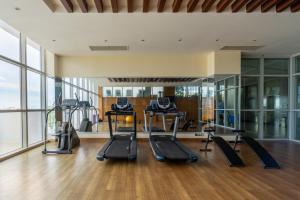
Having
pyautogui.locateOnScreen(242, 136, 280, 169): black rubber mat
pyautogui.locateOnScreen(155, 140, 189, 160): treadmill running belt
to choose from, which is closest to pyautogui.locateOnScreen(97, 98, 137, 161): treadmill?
pyautogui.locateOnScreen(155, 140, 189, 160): treadmill running belt

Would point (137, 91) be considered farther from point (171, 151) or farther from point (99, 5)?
point (99, 5)

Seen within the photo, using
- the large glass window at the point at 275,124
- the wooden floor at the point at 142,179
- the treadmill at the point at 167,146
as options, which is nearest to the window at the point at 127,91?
the treadmill at the point at 167,146

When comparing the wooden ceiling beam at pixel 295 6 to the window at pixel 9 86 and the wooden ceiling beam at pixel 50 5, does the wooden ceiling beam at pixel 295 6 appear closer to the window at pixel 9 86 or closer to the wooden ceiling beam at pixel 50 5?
the wooden ceiling beam at pixel 50 5

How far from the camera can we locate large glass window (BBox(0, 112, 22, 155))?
5.09 metres

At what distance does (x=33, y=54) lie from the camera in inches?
269

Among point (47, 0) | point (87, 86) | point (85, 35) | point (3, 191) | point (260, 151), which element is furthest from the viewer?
point (87, 86)

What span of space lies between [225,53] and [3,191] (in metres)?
→ 7.22

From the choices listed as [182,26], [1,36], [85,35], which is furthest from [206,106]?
[1,36]

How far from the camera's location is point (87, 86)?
→ 11.9m

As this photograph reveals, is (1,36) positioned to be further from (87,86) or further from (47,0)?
(87,86)

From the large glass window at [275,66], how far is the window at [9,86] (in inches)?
345

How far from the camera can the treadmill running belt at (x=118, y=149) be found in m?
4.94

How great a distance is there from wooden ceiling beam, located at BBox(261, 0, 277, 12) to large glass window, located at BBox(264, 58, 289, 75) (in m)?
4.66

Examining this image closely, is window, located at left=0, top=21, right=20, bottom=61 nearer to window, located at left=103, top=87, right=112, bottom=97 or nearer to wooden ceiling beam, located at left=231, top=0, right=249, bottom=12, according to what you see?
wooden ceiling beam, located at left=231, top=0, right=249, bottom=12
